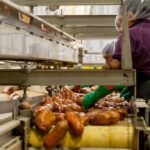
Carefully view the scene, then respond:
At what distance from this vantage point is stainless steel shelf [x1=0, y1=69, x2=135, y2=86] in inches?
64.4

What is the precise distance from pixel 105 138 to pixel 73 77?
0.34m

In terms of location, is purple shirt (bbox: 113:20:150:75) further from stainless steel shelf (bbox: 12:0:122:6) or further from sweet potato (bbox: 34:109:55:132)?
sweet potato (bbox: 34:109:55:132)

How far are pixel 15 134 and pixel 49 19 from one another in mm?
2445

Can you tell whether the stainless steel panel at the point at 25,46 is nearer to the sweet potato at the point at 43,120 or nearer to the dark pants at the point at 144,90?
the sweet potato at the point at 43,120

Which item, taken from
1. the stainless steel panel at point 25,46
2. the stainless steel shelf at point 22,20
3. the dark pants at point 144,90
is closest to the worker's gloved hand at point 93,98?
the dark pants at point 144,90

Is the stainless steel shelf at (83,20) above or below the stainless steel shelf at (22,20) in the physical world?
above

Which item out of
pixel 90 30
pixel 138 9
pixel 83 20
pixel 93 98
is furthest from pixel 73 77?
pixel 90 30

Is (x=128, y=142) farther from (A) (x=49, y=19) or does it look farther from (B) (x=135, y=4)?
(A) (x=49, y=19)

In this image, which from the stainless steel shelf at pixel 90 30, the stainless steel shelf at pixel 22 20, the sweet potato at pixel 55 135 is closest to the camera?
the sweet potato at pixel 55 135

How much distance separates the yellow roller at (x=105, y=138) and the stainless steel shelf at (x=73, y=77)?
0.24 meters

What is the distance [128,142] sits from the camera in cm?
159

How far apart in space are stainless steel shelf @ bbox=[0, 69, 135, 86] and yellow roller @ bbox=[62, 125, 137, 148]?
9.3 inches

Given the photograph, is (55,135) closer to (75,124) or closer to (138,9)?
(75,124)

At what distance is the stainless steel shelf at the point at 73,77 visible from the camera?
163 centimetres
